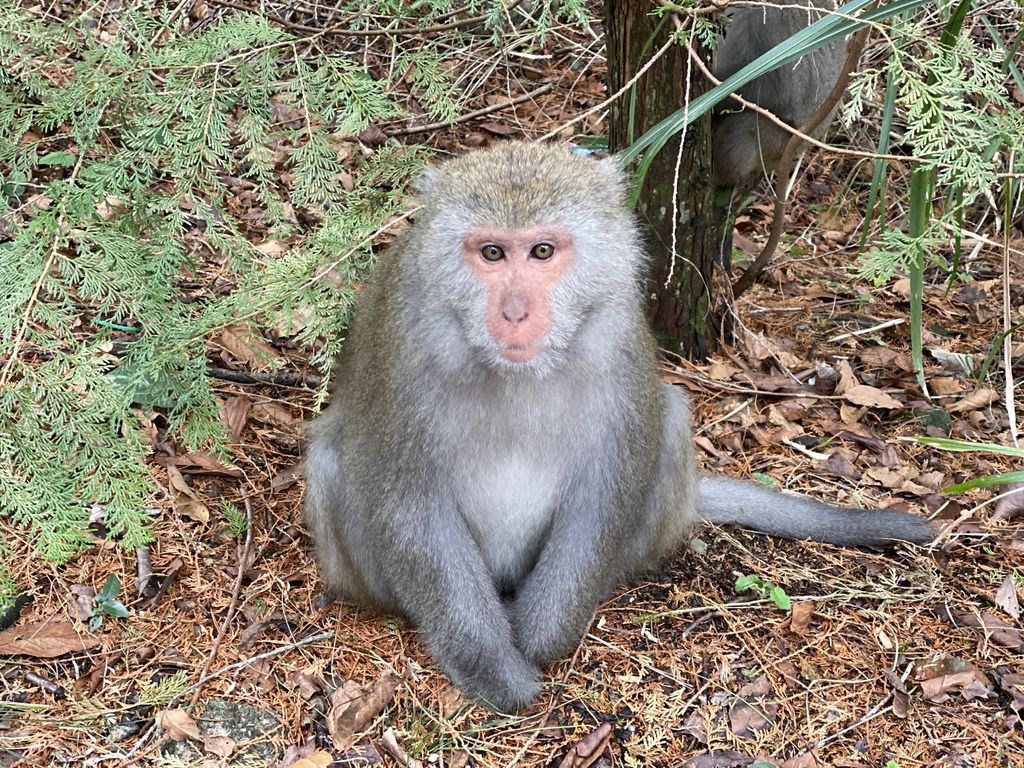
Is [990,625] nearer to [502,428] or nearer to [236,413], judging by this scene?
[502,428]

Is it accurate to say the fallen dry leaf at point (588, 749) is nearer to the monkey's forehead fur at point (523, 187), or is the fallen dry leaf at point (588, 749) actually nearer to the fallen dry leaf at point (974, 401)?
the monkey's forehead fur at point (523, 187)

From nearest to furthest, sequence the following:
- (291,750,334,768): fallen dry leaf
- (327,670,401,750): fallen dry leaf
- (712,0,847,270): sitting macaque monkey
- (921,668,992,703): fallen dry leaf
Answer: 1. (291,750,334,768): fallen dry leaf
2. (327,670,401,750): fallen dry leaf
3. (921,668,992,703): fallen dry leaf
4. (712,0,847,270): sitting macaque monkey

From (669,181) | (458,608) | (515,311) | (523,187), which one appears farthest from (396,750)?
(669,181)

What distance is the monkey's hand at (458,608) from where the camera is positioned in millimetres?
3029

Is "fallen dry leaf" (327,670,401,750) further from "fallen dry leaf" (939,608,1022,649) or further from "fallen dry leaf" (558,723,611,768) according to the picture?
"fallen dry leaf" (939,608,1022,649)

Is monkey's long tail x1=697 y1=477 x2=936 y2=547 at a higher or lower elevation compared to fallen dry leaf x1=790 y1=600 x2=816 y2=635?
higher

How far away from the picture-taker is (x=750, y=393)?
4.58 metres

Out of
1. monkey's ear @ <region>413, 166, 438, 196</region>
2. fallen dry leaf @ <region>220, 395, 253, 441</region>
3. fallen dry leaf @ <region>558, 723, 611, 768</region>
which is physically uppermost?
monkey's ear @ <region>413, 166, 438, 196</region>

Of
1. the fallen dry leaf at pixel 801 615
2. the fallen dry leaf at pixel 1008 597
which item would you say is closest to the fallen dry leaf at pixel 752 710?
the fallen dry leaf at pixel 801 615

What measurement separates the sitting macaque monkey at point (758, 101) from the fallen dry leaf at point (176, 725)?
3.02m

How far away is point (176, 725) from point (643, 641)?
1433 millimetres

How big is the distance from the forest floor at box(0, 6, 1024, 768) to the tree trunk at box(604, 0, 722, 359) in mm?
473

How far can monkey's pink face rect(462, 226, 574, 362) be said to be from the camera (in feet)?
8.19

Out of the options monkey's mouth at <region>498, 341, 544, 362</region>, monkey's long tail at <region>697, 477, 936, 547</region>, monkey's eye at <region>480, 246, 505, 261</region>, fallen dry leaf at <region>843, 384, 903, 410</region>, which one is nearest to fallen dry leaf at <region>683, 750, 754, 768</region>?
monkey's long tail at <region>697, 477, 936, 547</region>
